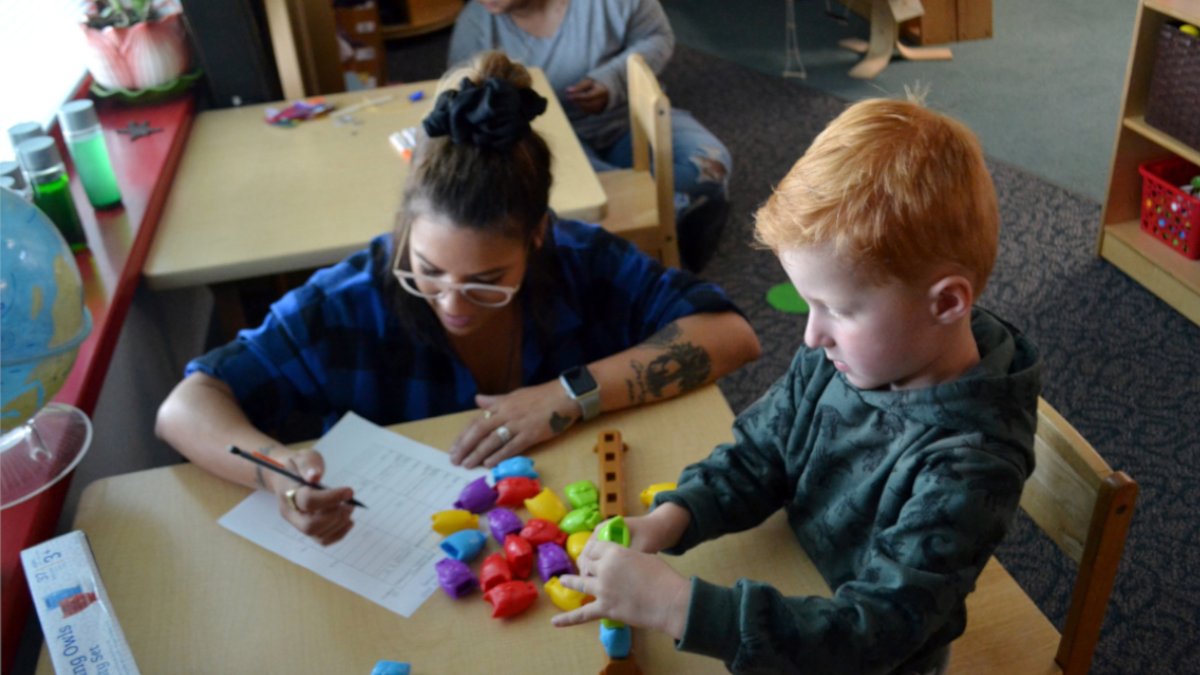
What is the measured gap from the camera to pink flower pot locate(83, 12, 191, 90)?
246 cm

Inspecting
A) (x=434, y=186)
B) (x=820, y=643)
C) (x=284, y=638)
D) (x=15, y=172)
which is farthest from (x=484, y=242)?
(x=15, y=172)

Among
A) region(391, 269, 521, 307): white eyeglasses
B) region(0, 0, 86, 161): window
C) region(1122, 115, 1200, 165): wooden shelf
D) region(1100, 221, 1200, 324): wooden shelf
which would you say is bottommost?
region(1100, 221, 1200, 324): wooden shelf

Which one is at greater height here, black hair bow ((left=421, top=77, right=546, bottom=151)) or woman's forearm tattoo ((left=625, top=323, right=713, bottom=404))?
black hair bow ((left=421, top=77, right=546, bottom=151))

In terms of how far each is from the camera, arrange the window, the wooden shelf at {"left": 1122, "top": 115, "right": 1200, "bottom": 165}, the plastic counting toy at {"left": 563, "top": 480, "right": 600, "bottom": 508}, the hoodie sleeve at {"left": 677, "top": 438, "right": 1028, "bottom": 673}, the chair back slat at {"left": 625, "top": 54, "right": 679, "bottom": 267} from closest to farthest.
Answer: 1. the hoodie sleeve at {"left": 677, "top": 438, "right": 1028, "bottom": 673}
2. the plastic counting toy at {"left": 563, "top": 480, "right": 600, "bottom": 508}
3. the chair back slat at {"left": 625, "top": 54, "right": 679, "bottom": 267}
4. the window
5. the wooden shelf at {"left": 1122, "top": 115, "right": 1200, "bottom": 165}

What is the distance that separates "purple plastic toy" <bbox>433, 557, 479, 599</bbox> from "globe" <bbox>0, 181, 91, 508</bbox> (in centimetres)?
49

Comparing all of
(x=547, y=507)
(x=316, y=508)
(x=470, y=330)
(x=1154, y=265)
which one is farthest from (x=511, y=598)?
(x=1154, y=265)

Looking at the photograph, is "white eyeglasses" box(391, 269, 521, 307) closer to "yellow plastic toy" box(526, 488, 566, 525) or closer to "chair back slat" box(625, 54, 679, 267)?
"yellow plastic toy" box(526, 488, 566, 525)

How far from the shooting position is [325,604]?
115 centimetres

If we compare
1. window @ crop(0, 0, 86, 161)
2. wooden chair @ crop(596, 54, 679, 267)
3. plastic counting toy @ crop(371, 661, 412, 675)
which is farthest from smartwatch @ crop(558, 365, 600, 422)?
window @ crop(0, 0, 86, 161)

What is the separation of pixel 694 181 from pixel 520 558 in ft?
6.27

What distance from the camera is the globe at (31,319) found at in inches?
44.0

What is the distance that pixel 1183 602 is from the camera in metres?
1.94

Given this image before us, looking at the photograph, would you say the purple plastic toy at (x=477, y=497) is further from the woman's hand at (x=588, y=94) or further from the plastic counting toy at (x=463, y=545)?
the woman's hand at (x=588, y=94)

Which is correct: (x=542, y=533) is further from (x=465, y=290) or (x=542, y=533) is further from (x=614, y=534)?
(x=465, y=290)
